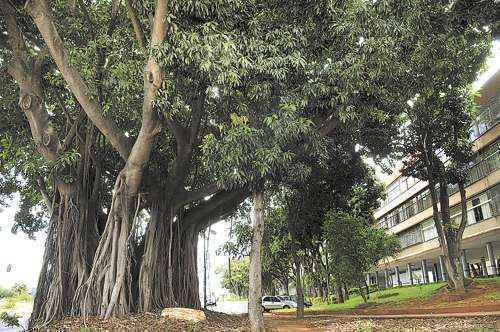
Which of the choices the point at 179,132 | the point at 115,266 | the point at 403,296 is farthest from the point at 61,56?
the point at 403,296

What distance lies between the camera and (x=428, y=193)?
29.6 metres

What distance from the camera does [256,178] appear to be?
8609mm

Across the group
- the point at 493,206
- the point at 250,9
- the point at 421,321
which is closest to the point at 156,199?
the point at 250,9

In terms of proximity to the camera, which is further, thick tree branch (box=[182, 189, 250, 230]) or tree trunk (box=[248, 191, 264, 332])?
thick tree branch (box=[182, 189, 250, 230])

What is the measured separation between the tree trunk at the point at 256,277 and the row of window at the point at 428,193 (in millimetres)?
11292

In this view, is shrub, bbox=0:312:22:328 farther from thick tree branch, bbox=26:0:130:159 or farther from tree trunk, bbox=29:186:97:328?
thick tree branch, bbox=26:0:130:159

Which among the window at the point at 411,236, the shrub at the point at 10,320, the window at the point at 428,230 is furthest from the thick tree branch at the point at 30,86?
the window at the point at 411,236

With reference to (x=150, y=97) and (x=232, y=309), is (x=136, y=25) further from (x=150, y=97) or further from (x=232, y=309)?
(x=232, y=309)

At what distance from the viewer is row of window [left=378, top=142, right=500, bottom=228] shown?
66.1ft

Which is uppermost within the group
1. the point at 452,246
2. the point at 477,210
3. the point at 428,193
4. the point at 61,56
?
the point at 428,193

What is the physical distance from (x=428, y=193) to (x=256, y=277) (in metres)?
23.8

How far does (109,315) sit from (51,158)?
3667 mm

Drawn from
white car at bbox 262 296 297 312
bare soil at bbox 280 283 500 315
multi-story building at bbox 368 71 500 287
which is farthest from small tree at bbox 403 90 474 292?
white car at bbox 262 296 297 312

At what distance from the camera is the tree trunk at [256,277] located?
340 inches
